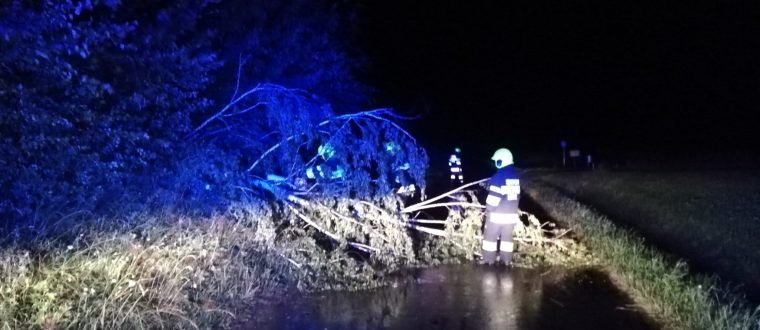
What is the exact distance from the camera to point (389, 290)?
25.8 feet

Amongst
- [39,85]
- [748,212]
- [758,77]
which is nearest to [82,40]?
[39,85]

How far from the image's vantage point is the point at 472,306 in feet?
23.4

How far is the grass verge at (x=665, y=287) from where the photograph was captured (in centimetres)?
583

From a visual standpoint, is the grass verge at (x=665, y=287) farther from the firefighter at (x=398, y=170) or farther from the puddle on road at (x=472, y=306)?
the firefighter at (x=398, y=170)

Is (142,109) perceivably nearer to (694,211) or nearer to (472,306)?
(472,306)

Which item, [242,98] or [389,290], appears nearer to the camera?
[389,290]

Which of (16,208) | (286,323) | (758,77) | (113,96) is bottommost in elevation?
(286,323)

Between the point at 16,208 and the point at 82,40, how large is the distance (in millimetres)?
1679

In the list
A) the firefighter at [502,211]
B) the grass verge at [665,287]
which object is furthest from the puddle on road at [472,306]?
the firefighter at [502,211]

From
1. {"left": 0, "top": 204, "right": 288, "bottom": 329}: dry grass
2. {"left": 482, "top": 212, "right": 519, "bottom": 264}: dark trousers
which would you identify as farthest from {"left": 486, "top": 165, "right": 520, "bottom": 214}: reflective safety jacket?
{"left": 0, "top": 204, "right": 288, "bottom": 329}: dry grass

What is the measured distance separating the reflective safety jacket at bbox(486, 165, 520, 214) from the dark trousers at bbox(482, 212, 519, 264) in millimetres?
127

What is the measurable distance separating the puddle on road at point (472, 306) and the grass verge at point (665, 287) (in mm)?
209

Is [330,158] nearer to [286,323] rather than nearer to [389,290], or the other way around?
[389,290]

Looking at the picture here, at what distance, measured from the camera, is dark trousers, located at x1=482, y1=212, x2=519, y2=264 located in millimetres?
9094
